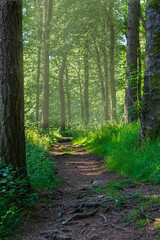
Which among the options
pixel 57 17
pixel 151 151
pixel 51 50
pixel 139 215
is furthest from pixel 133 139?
pixel 57 17

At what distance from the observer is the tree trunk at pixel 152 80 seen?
589 centimetres

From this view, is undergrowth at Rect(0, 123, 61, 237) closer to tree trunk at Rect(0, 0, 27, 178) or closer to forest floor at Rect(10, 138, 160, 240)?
forest floor at Rect(10, 138, 160, 240)

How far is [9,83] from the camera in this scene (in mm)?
3656

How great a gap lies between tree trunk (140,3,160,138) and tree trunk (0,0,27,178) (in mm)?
3662

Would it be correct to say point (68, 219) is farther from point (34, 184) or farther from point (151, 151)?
point (151, 151)

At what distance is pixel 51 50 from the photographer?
1528cm

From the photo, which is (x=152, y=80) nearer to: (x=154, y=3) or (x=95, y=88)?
(x=154, y=3)

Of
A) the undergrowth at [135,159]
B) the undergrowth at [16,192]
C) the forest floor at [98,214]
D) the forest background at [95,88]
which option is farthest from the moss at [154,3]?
the undergrowth at [16,192]

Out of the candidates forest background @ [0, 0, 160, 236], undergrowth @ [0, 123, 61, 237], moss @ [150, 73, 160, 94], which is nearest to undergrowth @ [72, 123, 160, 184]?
forest background @ [0, 0, 160, 236]

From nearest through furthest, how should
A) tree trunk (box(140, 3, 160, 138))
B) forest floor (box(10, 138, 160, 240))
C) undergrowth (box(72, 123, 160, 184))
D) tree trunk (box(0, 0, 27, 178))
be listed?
forest floor (box(10, 138, 160, 240)) < tree trunk (box(0, 0, 27, 178)) < undergrowth (box(72, 123, 160, 184)) < tree trunk (box(140, 3, 160, 138))

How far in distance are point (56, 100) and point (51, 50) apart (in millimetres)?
19438

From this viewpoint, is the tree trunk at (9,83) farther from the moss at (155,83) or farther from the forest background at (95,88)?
the moss at (155,83)

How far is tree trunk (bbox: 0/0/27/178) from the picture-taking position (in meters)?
3.64

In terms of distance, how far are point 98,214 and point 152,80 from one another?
4010 millimetres
